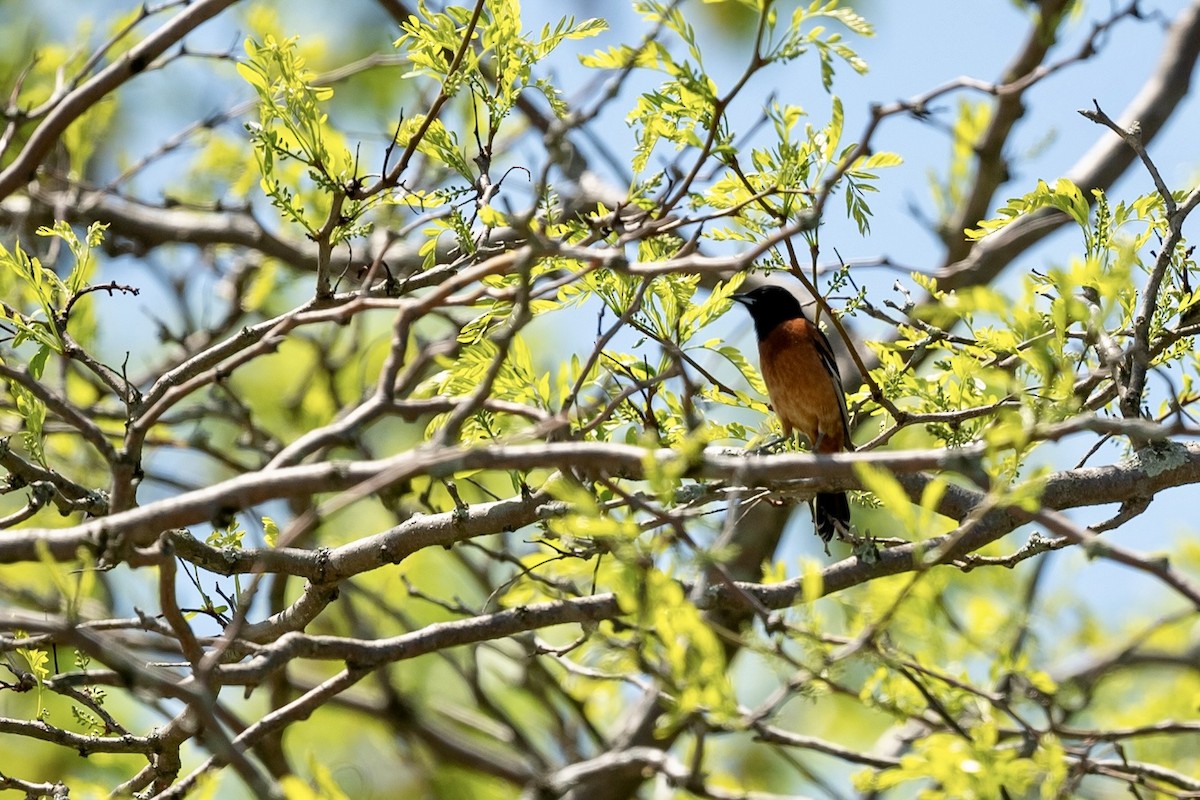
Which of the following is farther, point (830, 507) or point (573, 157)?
point (573, 157)

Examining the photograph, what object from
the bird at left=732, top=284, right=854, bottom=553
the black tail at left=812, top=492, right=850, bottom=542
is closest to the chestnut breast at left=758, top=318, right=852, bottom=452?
the bird at left=732, top=284, right=854, bottom=553

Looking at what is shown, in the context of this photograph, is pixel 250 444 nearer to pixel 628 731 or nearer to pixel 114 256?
pixel 114 256

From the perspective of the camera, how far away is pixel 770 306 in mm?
7242

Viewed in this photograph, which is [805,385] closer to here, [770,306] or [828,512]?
[828,512]

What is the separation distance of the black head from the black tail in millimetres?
1233

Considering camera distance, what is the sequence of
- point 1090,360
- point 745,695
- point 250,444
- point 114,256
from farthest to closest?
point 745,695, point 114,256, point 250,444, point 1090,360

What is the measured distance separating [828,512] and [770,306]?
164cm

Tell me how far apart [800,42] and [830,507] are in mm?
3202

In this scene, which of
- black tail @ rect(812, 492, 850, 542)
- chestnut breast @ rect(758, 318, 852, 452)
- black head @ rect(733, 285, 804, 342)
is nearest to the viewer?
chestnut breast @ rect(758, 318, 852, 452)

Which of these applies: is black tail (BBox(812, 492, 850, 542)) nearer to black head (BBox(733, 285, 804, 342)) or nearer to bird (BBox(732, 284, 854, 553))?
bird (BBox(732, 284, 854, 553))

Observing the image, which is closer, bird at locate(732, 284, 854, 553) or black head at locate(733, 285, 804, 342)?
bird at locate(732, 284, 854, 553)

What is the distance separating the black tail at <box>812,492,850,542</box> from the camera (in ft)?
19.6

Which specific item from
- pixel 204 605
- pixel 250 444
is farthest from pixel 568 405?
pixel 250 444

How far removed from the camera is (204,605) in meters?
3.87
